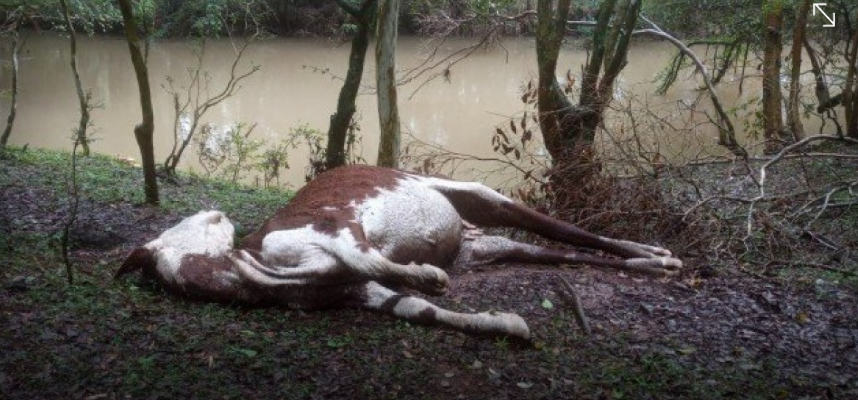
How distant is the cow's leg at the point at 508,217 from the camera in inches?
209

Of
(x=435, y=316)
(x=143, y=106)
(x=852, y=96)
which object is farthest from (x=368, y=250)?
(x=852, y=96)

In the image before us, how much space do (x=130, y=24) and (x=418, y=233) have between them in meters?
2.58

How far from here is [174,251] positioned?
13.6 feet

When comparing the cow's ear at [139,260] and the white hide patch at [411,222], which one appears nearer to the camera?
the cow's ear at [139,260]

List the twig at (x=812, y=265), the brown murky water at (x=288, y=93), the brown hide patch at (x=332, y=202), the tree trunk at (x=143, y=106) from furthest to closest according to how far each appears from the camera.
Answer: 1. the brown murky water at (x=288, y=93)
2. the tree trunk at (x=143, y=106)
3. the twig at (x=812, y=265)
4. the brown hide patch at (x=332, y=202)

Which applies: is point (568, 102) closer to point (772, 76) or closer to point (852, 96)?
point (772, 76)

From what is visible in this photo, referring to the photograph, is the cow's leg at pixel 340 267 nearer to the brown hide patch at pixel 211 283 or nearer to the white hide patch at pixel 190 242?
the brown hide patch at pixel 211 283

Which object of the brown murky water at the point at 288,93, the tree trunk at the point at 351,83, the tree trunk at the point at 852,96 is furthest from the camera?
the brown murky water at the point at 288,93

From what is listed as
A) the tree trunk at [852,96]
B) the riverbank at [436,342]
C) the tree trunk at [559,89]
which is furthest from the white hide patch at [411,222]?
the tree trunk at [852,96]

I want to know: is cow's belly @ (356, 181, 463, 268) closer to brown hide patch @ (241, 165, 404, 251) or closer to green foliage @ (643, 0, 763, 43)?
brown hide patch @ (241, 165, 404, 251)

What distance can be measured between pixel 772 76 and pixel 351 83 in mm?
5514

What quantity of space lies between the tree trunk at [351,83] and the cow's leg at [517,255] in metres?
2.15

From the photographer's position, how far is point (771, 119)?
945 cm

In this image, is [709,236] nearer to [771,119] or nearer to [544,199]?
[544,199]
